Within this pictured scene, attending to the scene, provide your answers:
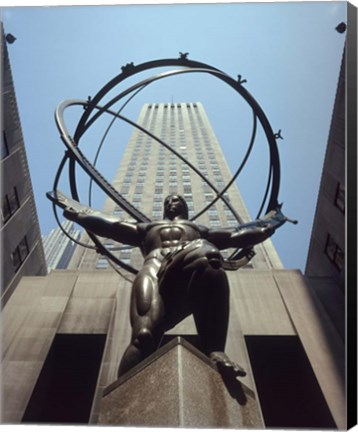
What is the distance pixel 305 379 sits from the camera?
974cm

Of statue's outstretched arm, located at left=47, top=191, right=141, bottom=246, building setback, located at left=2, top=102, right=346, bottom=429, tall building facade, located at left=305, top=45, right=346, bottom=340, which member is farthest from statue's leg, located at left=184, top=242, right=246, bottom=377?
tall building facade, located at left=305, top=45, right=346, bottom=340

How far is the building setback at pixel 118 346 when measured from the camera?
350 inches

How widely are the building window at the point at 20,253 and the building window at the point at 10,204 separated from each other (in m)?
1.10

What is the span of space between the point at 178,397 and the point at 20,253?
12558mm

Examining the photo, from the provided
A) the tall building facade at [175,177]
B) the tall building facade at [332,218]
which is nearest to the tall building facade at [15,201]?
the tall building facade at [332,218]

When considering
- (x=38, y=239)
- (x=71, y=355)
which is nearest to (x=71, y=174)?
(x=71, y=355)

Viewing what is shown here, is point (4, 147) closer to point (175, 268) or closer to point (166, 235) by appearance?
point (166, 235)

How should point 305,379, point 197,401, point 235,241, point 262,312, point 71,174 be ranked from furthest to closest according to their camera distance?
point 262,312, point 305,379, point 71,174, point 235,241, point 197,401

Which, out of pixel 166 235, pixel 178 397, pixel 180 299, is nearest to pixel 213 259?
pixel 180 299

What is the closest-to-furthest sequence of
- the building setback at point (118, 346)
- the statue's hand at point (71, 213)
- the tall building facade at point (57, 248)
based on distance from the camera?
the statue's hand at point (71, 213)
the building setback at point (118, 346)
the tall building facade at point (57, 248)

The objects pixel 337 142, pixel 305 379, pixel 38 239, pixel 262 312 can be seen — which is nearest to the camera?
pixel 305 379

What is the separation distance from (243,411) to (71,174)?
6.16 metres

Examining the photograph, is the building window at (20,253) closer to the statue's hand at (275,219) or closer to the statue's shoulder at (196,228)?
the statue's shoulder at (196,228)

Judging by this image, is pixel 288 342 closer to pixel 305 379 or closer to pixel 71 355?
pixel 305 379
